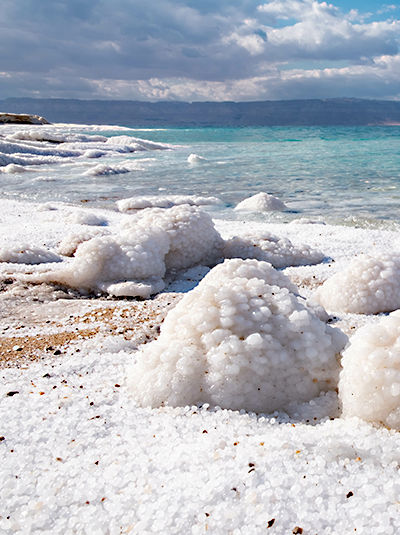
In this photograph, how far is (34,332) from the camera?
2686mm

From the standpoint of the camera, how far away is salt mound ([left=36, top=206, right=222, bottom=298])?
344 cm

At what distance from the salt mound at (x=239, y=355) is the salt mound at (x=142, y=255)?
1509 millimetres

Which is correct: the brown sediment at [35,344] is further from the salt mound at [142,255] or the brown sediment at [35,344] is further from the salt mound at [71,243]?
the salt mound at [71,243]

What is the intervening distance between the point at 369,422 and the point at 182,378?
2.03ft

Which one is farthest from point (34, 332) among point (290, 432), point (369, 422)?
point (369, 422)

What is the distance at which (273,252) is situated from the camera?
167 inches

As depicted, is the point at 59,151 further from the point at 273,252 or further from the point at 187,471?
the point at 187,471

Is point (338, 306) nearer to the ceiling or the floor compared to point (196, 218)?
nearer to the floor

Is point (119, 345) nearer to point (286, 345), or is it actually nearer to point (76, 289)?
point (286, 345)

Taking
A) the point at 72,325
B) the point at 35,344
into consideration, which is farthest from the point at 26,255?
the point at 35,344

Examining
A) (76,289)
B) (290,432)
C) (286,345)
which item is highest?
(286,345)

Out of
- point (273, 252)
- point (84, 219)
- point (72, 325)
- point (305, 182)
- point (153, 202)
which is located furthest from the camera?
point (305, 182)

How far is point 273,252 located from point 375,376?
2813 mm

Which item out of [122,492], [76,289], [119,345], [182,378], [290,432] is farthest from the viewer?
[76,289]
